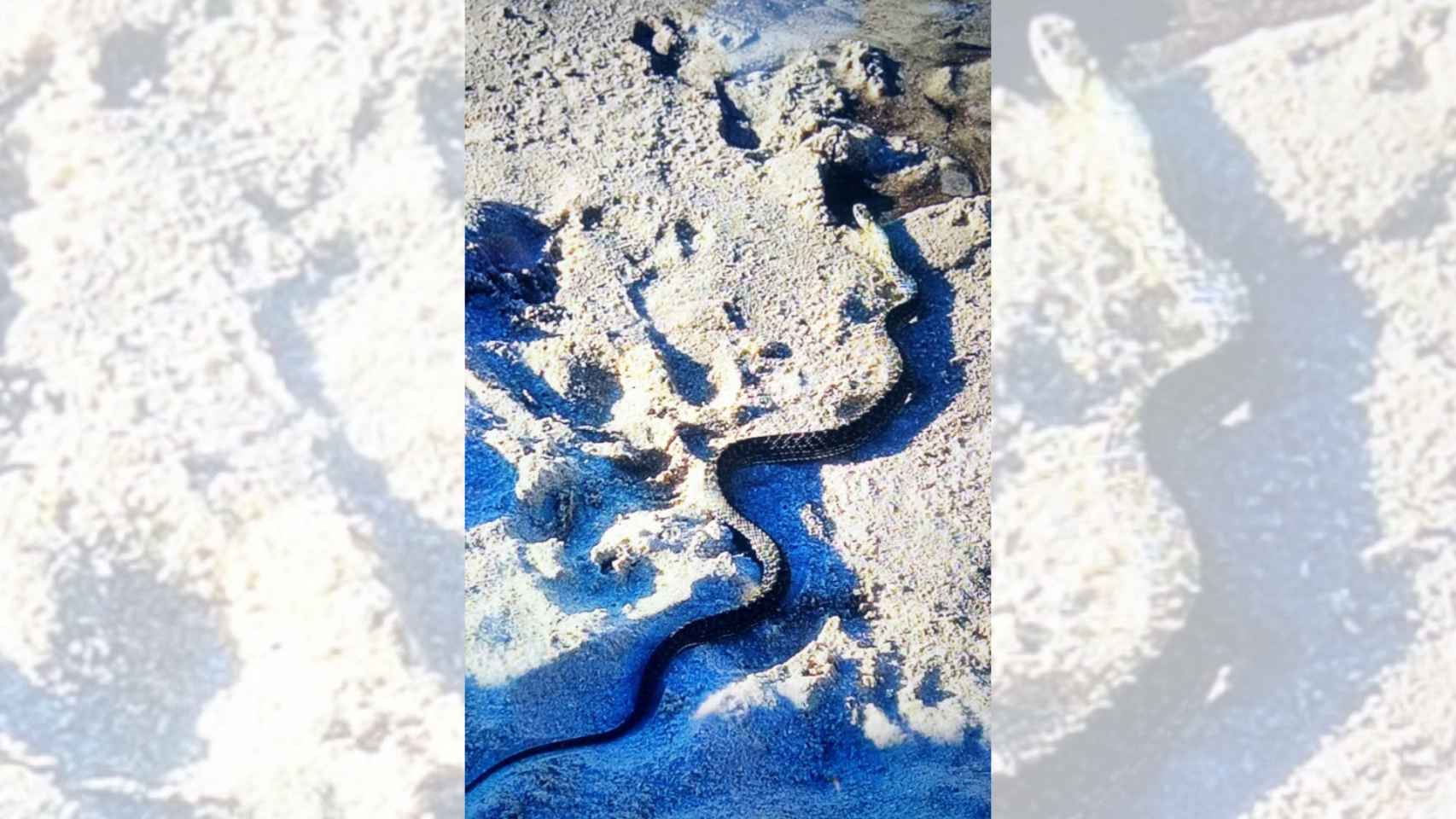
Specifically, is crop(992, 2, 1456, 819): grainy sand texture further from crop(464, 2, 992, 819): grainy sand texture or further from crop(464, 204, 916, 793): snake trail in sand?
crop(464, 204, 916, 793): snake trail in sand

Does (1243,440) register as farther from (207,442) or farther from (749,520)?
(207,442)

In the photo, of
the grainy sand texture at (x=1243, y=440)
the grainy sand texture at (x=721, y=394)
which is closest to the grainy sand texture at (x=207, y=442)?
the grainy sand texture at (x=721, y=394)

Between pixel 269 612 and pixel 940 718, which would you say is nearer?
pixel 269 612

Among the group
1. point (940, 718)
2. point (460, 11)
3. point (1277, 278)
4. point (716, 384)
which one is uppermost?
point (460, 11)

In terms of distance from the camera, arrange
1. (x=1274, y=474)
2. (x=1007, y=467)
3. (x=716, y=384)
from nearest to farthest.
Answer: (x=1274, y=474), (x=1007, y=467), (x=716, y=384)

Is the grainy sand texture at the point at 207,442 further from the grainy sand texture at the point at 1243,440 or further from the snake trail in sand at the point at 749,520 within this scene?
the grainy sand texture at the point at 1243,440

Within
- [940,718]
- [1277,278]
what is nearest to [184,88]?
[940,718]

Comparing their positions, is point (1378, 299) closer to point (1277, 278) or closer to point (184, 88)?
point (1277, 278)
